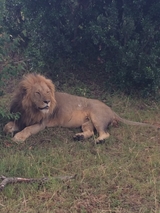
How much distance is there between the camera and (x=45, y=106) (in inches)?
203

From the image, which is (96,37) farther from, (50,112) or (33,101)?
(33,101)

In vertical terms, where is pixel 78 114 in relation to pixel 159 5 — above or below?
below

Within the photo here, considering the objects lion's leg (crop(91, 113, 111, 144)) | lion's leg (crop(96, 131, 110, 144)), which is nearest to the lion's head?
lion's leg (crop(91, 113, 111, 144))

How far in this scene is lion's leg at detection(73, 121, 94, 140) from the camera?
17.3 ft

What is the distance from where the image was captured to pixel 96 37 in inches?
265

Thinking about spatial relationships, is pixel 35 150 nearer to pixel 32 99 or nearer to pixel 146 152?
pixel 32 99

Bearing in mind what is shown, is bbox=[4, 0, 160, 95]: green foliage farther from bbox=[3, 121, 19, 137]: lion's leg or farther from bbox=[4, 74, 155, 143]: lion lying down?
bbox=[3, 121, 19, 137]: lion's leg

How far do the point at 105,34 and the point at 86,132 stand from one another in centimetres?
200

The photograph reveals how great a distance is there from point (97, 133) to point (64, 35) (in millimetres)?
2269

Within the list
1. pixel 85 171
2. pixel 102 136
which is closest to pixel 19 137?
pixel 102 136

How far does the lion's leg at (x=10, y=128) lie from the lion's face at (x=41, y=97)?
404 millimetres

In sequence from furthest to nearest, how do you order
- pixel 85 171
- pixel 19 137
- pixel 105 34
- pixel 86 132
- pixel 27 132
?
pixel 105 34
pixel 86 132
pixel 27 132
pixel 19 137
pixel 85 171

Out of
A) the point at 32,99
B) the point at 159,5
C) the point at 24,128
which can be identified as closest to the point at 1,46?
the point at 32,99

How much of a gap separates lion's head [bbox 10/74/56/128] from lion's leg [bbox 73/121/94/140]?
527 mm
